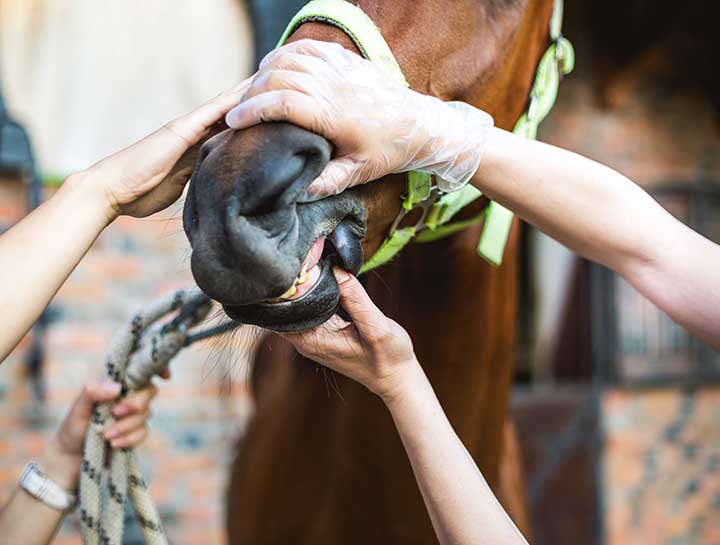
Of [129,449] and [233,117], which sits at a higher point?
[233,117]

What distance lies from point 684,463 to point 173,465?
2505 millimetres

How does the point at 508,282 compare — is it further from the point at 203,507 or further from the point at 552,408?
the point at 552,408

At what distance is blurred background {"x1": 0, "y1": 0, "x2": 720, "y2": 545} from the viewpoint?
2.78 meters

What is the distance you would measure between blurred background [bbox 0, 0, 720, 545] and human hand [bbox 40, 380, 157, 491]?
0.28 meters

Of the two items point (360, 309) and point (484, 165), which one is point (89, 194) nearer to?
point (360, 309)

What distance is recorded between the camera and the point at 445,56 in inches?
44.4

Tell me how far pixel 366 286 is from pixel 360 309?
55 cm

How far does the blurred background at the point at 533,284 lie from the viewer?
2.78 m

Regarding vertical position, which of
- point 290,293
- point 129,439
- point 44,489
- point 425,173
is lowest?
point 44,489

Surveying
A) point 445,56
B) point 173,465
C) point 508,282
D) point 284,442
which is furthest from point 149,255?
point 445,56

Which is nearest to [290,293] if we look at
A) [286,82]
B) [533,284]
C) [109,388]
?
[286,82]

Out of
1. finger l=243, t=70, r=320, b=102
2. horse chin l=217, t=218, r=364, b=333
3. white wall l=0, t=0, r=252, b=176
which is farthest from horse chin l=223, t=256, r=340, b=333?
white wall l=0, t=0, r=252, b=176

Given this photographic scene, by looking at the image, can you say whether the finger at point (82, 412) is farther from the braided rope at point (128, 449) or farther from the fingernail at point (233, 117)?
the fingernail at point (233, 117)

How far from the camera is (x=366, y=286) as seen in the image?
58.9 inches
